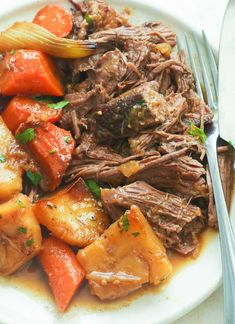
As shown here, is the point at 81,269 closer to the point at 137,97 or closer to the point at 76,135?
the point at 76,135

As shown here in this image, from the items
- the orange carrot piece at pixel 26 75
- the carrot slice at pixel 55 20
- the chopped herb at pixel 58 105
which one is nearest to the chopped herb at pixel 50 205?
the chopped herb at pixel 58 105

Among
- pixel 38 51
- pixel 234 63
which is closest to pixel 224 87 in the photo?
pixel 234 63

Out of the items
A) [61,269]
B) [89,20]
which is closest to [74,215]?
[61,269]

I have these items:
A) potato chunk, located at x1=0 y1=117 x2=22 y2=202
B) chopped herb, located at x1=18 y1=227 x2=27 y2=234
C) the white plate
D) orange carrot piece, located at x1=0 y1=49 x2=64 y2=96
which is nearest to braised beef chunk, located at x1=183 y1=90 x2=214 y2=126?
the white plate

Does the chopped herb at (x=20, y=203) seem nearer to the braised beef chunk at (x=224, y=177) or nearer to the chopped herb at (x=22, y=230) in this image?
the chopped herb at (x=22, y=230)

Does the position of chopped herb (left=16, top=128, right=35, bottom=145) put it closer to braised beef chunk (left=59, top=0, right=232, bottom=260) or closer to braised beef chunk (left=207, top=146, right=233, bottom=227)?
braised beef chunk (left=59, top=0, right=232, bottom=260)

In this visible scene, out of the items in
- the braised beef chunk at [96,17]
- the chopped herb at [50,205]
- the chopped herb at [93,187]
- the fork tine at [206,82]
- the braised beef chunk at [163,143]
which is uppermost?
the braised beef chunk at [96,17]
